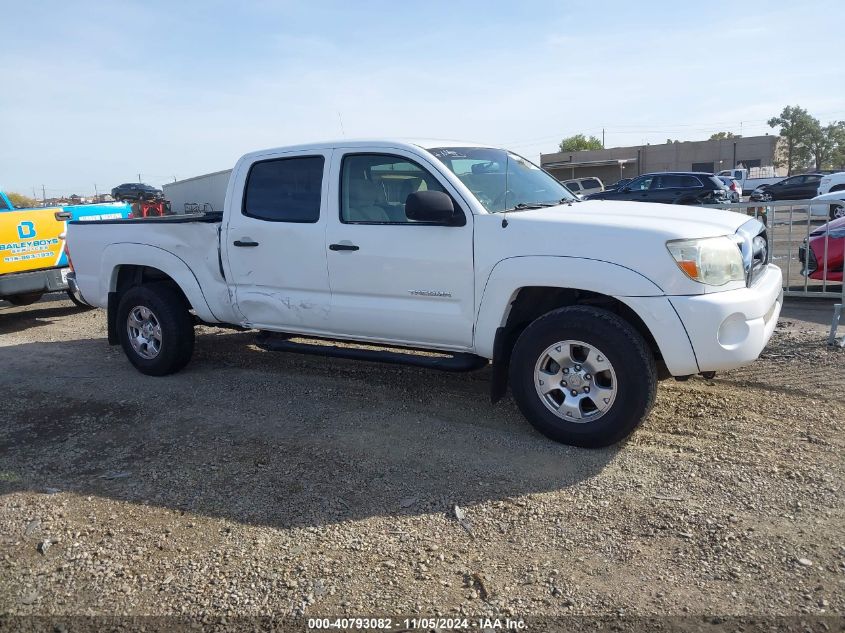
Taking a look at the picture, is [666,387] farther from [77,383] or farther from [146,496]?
[77,383]

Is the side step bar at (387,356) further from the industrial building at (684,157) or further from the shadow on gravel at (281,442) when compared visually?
the industrial building at (684,157)

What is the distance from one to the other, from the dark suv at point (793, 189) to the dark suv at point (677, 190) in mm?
11088

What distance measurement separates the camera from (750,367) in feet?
18.8

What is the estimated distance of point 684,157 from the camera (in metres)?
62.7

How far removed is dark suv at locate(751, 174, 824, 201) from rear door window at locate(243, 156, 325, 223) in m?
30.2

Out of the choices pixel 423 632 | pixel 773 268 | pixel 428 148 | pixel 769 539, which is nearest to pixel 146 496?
pixel 423 632

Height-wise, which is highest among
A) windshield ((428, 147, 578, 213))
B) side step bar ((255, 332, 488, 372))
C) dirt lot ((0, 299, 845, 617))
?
windshield ((428, 147, 578, 213))

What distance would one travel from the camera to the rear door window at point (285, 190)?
5375 millimetres

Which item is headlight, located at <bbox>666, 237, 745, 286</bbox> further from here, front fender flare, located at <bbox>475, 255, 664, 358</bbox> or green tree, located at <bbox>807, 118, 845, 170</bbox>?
green tree, located at <bbox>807, 118, 845, 170</bbox>

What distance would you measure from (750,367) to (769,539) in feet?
9.21

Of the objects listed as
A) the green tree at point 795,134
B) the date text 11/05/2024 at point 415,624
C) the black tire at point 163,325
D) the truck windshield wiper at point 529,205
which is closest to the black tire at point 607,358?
the truck windshield wiper at point 529,205

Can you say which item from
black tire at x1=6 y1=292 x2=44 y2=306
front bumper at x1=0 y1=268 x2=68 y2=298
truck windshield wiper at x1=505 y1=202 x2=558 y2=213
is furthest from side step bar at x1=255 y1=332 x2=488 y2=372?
black tire at x1=6 y1=292 x2=44 y2=306

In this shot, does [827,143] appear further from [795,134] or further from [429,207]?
[429,207]

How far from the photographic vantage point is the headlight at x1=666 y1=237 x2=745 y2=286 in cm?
393
